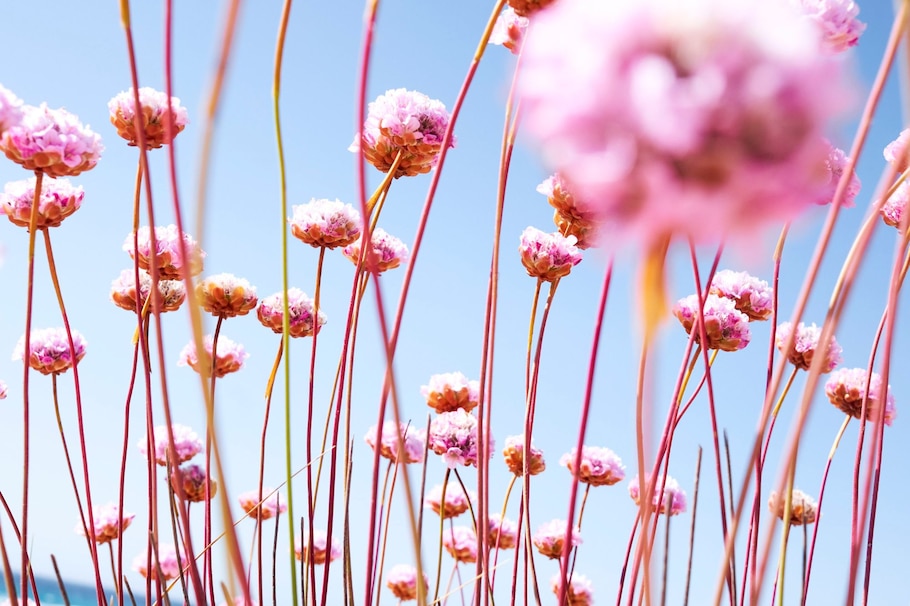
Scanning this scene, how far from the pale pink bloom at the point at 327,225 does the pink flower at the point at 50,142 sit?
0.32 meters

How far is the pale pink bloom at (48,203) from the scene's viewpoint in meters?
0.91

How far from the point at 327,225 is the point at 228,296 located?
0.67 feet

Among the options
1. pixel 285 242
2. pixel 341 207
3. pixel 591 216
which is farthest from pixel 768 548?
pixel 341 207

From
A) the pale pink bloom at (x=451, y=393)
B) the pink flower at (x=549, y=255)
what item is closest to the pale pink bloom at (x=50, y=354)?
the pale pink bloom at (x=451, y=393)

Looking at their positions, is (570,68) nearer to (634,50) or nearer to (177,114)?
(634,50)

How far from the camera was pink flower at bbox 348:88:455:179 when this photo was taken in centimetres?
87

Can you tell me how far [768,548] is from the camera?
1.22ft

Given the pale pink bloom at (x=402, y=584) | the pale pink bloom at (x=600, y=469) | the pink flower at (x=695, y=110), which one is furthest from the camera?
the pale pink bloom at (x=402, y=584)

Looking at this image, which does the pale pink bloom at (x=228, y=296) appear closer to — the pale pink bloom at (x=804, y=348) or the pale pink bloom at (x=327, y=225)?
the pale pink bloom at (x=327, y=225)

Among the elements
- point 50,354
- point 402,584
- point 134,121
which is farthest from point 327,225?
point 402,584

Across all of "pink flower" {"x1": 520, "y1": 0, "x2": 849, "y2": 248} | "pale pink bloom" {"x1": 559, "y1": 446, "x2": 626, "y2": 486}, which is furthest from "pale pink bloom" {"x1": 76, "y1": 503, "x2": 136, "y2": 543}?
"pink flower" {"x1": 520, "y1": 0, "x2": 849, "y2": 248}

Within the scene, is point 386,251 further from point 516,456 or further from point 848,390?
point 848,390

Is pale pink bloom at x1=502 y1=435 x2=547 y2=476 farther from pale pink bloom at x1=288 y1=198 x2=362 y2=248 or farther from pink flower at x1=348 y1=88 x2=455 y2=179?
pink flower at x1=348 y1=88 x2=455 y2=179

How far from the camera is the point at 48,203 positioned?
2.98 ft
